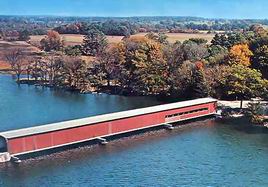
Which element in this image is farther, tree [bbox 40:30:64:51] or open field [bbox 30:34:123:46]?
open field [bbox 30:34:123:46]

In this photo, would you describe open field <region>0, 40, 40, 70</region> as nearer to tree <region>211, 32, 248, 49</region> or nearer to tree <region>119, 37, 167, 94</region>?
tree <region>119, 37, 167, 94</region>

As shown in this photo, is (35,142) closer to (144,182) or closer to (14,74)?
(144,182)

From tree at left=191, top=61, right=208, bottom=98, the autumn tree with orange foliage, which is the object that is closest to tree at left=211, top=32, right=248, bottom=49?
the autumn tree with orange foliage

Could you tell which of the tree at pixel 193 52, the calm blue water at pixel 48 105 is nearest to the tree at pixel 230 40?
the tree at pixel 193 52

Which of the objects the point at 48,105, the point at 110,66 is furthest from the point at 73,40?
the point at 48,105

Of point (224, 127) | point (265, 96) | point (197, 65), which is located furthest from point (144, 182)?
point (197, 65)

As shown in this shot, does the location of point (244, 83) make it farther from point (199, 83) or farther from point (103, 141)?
point (103, 141)
